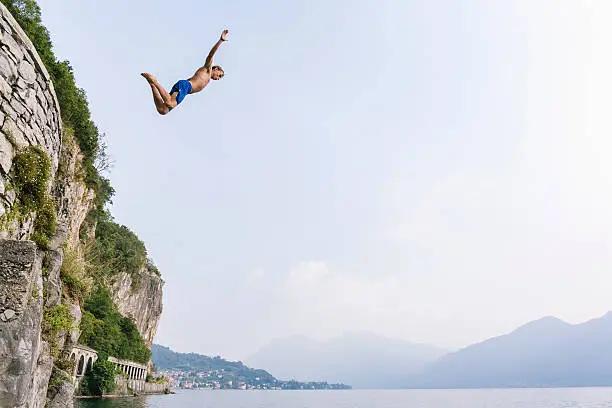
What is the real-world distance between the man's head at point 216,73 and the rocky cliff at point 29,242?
413 centimetres

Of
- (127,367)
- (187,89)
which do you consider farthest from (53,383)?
(127,367)

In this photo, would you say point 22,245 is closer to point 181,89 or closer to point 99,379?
point 181,89

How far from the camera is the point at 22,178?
9344mm

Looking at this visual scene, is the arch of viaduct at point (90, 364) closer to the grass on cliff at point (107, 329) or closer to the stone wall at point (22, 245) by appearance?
the grass on cliff at point (107, 329)

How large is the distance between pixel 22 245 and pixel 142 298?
247ft

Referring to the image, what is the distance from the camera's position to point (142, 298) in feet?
252

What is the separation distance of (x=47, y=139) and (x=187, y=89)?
560cm

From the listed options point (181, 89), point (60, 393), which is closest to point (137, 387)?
point (60, 393)

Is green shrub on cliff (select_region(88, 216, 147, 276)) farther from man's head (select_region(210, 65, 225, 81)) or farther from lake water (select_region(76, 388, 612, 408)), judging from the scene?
man's head (select_region(210, 65, 225, 81))

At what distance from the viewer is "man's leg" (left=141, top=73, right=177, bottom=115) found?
23.4 ft

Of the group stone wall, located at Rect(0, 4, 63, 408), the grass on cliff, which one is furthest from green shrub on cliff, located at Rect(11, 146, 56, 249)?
the grass on cliff

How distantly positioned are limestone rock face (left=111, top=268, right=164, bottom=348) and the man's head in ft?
198

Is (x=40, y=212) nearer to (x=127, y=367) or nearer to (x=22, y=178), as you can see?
(x=22, y=178)

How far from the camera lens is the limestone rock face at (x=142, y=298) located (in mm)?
65625
